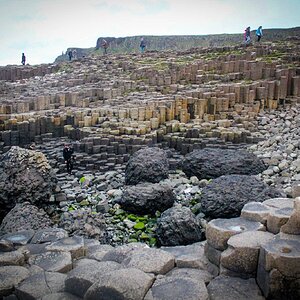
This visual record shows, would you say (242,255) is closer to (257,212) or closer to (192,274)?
(192,274)

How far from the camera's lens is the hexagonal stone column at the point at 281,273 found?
3494 millimetres

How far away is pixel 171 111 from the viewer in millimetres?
13680

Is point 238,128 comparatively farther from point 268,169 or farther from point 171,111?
point 268,169

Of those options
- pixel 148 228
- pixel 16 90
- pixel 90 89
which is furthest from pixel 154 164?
pixel 16 90

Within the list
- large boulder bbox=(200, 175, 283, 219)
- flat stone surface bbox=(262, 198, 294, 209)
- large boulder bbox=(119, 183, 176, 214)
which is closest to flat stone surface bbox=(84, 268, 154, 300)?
flat stone surface bbox=(262, 198, 294, 209)

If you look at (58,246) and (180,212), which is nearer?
(58,246)

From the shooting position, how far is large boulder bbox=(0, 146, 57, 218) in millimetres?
8875

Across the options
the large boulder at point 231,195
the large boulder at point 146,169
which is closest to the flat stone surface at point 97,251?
the large boulder at point 231,195

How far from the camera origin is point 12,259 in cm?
441

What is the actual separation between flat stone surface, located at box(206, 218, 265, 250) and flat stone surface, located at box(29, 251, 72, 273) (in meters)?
1.62

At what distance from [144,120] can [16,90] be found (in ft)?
29.6

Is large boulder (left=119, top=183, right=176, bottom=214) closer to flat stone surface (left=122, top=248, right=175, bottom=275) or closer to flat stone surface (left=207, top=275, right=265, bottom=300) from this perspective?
flat stone surface (left=122, top=248, right=175, bottom=275)

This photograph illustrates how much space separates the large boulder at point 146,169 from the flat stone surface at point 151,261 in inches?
218

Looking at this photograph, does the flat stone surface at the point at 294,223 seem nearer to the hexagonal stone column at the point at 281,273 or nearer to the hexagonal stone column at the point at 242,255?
the hexagonal stone column at the point at 242,255
